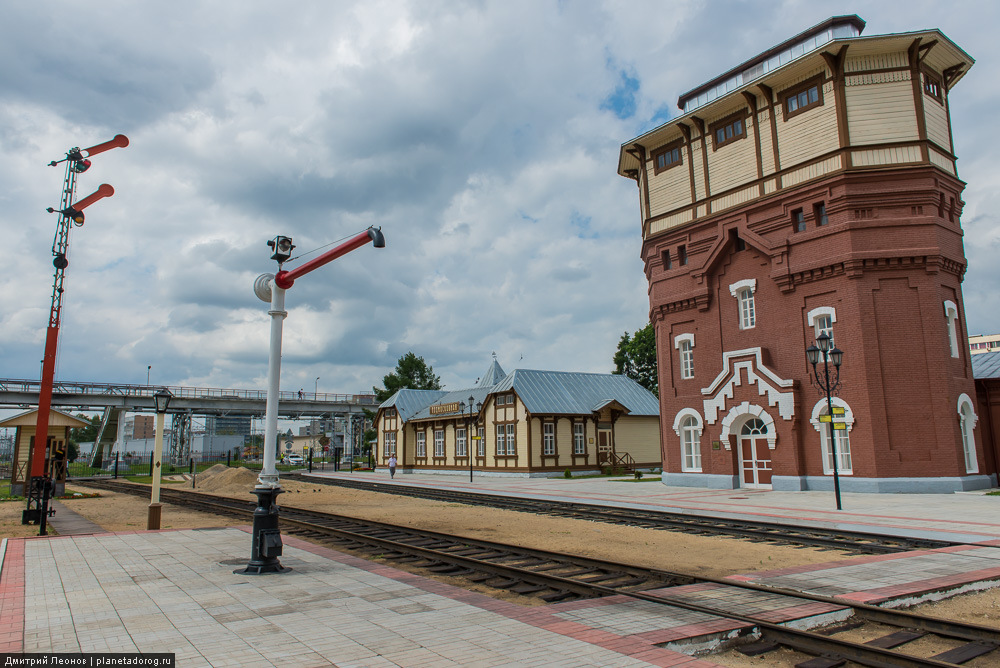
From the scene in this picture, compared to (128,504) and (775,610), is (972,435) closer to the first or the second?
(775,610)

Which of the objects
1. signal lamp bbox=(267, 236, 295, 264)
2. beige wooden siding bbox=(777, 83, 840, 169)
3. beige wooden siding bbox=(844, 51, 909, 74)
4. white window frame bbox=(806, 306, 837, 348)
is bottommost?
signal lamp bbox=(267, 236, 295, 264)

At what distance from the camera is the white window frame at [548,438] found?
41188 millimetres

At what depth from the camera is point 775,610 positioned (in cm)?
736

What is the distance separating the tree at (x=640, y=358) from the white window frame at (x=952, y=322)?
3806 centimetres

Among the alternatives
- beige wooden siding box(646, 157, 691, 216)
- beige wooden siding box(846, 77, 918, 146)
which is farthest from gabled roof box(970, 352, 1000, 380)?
beige wooden siding box(646, 157, 691, 216)

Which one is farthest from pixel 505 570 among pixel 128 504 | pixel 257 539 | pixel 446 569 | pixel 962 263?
pixel 962 263

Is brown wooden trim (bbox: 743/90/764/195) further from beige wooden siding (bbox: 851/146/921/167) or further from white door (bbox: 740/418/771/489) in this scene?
white door (bbox: 740/418/771/489)

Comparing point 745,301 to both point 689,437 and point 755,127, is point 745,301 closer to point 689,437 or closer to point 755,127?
point 689,437

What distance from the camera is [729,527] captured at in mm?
15484

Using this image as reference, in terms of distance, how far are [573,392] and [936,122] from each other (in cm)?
2581

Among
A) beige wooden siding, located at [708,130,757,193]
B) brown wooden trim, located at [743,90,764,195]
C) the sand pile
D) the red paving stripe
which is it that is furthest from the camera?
the sand pile

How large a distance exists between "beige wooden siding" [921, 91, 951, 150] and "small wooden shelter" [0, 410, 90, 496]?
3705 cm

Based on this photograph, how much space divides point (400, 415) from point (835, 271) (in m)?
36.0

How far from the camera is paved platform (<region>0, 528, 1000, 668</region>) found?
5867 millimetres
